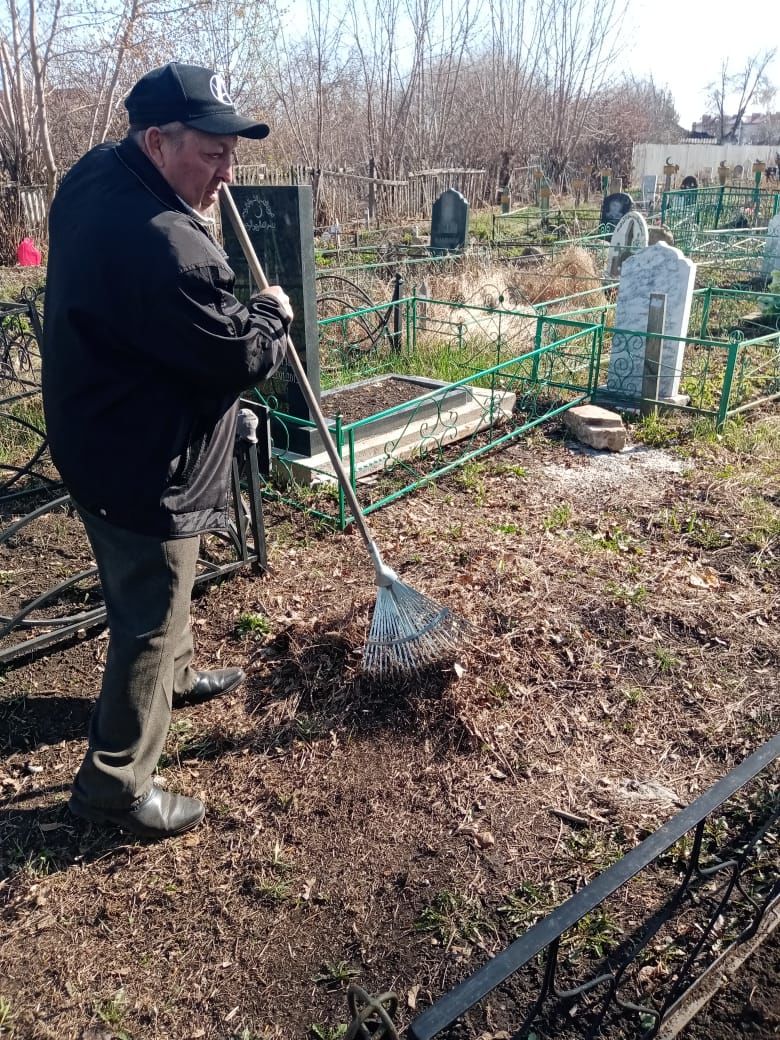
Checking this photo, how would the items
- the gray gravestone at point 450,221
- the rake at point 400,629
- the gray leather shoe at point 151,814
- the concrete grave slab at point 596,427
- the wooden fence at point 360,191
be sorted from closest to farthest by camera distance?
the gray leather shoe at point 151,814
the rake at point 400,629
the concrete grave slab at point 596,427
the gray gravestone at point 450,221
the wooden fence at point 360,191

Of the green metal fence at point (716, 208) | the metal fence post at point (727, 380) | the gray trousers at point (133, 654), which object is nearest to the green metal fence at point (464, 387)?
the metal fence post at point (727, 380)

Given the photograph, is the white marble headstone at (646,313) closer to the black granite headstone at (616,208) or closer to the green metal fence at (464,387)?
the green metal fence at (464,387)

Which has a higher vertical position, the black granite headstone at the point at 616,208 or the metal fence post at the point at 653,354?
the black granite headstone at the point at 616,208

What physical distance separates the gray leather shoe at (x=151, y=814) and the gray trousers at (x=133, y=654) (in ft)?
0.13

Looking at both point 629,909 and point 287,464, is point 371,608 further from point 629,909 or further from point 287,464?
point 287,464

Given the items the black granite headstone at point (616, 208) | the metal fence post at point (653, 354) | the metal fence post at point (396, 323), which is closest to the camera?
the metal fence post at point (653, 354)

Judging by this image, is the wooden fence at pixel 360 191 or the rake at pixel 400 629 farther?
the wooden fence at pixel 360 191

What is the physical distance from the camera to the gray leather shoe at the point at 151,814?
2.54m

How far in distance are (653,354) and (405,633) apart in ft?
15.5

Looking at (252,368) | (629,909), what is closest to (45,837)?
(252,368)

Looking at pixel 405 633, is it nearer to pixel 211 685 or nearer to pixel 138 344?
pixel 211 685

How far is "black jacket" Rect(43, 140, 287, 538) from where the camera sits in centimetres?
205

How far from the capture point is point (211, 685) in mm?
3264

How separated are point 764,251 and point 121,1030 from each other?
14.8 meters
